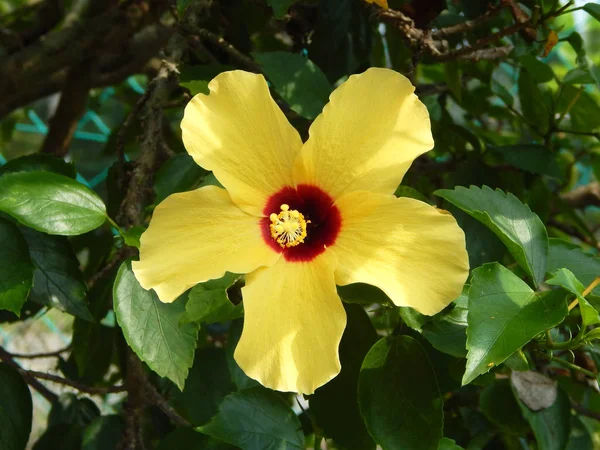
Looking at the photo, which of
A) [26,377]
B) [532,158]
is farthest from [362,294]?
[26,377]

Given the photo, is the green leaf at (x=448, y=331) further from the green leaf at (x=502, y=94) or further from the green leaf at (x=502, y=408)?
the green leaf at (x=502, y=94)

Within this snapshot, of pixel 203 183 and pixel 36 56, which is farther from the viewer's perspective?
pixel 36 56

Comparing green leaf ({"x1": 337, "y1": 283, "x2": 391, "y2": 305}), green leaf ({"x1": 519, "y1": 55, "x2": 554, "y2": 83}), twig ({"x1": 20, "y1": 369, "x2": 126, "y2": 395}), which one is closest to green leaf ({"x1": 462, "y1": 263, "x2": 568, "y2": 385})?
green leaf ({"x1": 337, "y1": 283, "x2": 391, "y2": 305})

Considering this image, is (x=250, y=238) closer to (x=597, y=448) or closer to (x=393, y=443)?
(x=393, y=443)

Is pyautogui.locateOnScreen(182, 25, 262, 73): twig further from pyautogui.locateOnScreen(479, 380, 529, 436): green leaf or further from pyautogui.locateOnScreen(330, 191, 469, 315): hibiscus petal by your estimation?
pyautogui.locateOnScreen(479, 380, 529, 436): green leaf

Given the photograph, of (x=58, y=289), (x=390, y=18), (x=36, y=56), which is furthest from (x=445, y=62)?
(x=36, y=56)

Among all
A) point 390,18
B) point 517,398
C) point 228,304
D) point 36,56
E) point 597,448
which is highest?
point 390,18

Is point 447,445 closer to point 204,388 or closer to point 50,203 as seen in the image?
point 204,388
